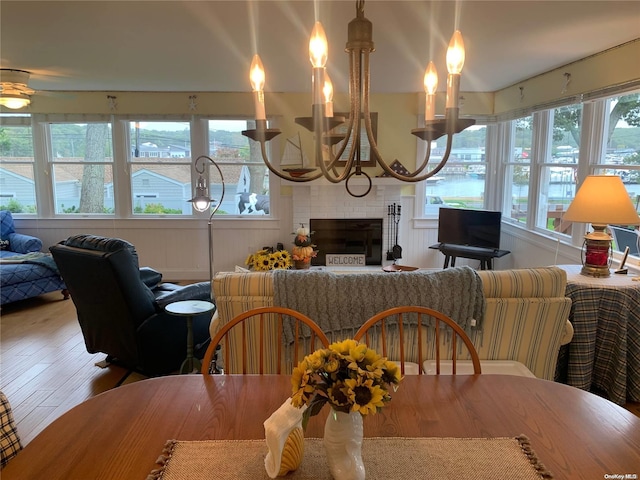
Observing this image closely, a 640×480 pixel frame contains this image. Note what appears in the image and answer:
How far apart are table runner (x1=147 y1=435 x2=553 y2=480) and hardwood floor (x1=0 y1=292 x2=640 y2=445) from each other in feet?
6.22

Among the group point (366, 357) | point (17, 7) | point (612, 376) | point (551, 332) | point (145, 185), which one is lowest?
point (612, 376)

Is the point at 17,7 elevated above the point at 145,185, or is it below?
above

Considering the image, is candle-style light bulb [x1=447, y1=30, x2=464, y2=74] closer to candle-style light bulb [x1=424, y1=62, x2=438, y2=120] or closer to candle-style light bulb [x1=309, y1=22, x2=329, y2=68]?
candle-style light bulb [x1=424, y1=62, x2=438, y2=120]

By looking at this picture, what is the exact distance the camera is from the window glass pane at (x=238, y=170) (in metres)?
5.74

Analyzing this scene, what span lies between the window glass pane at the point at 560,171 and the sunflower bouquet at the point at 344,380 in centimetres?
386

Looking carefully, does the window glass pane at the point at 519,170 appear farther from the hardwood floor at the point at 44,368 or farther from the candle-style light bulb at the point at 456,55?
the hardwood floor at the point at 44,368

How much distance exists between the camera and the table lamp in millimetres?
2709

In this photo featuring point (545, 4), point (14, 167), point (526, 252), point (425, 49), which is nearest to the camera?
point (545, 4)

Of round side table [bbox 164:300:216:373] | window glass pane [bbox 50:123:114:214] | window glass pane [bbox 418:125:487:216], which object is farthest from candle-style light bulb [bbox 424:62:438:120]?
window glass pane [bbox 50:123:114:214]

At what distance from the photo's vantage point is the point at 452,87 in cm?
124

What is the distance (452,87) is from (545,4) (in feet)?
5.65

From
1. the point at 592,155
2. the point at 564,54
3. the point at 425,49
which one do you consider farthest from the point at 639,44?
the point at 425,49

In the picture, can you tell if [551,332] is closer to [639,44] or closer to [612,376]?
[612,376]

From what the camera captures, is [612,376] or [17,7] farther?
[612,376]
